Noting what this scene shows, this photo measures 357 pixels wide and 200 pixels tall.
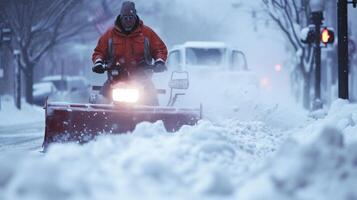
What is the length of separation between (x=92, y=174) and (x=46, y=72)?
6238 cm

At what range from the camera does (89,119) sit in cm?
763

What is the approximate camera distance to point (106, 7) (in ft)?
102

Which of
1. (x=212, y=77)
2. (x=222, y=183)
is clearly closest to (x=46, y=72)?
(x=212, y=77)

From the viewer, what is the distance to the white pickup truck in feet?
58.2

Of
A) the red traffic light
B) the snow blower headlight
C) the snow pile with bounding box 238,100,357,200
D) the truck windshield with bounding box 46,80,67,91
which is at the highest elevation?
the red traffic light

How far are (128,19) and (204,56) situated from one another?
9973mm

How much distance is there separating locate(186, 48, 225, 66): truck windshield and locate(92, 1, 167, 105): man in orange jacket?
30.5 feet

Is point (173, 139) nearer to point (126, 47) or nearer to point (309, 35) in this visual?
point (126, 47)

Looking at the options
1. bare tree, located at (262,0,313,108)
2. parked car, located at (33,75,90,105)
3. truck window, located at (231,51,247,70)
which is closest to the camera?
truck window, located at (231,51,247,70)

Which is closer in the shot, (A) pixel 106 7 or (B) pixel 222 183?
(B) pixel 222 183

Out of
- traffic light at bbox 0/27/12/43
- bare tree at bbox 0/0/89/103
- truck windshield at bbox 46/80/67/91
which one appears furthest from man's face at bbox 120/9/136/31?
truck windshield at bbox 46/80/67/91

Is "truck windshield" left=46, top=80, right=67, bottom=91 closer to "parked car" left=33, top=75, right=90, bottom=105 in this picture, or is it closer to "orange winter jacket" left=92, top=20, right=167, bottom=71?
"parked car" left=33, top=75, right=90, bottom=105

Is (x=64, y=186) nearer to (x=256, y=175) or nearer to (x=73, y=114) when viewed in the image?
(x=256, y=175)

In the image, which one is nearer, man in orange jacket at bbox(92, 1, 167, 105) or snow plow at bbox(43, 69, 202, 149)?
snow plow at bbox(43, 69, 202, 149)
